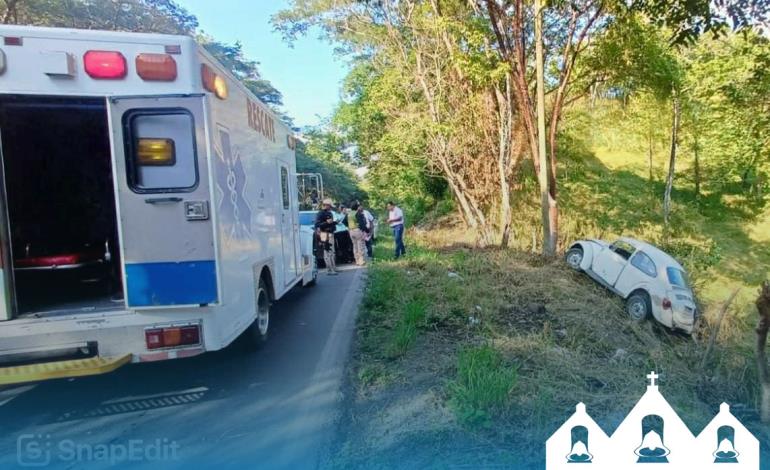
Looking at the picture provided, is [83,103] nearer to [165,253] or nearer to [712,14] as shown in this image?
[165,253]

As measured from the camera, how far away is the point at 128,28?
16438 mm

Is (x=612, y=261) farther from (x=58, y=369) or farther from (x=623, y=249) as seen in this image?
(x=58, y=369)

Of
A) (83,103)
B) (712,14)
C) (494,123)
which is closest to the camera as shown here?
(83,103)

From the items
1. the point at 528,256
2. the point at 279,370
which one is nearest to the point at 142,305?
the point at 279,370

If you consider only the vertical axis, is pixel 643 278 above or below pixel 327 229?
below

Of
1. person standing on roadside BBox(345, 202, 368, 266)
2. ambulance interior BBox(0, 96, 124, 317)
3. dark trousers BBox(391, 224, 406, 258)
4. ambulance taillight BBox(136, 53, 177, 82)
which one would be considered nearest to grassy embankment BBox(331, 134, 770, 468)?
person standing on roadside BBox(345, 202, 368, 266)

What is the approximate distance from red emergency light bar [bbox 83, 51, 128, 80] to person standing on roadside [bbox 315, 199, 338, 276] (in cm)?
676

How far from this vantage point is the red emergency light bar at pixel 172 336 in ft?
12.5

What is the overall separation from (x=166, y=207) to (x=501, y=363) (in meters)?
3.25

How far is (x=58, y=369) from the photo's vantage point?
3607mm

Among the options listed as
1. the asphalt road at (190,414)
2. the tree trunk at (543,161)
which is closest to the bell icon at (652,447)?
the asphalt road at (190,414)

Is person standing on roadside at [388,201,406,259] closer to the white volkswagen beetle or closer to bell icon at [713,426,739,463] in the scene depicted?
the white volkswagen beetle

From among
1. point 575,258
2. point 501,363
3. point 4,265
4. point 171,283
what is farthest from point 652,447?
point 575,258

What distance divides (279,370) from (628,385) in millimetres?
3423
